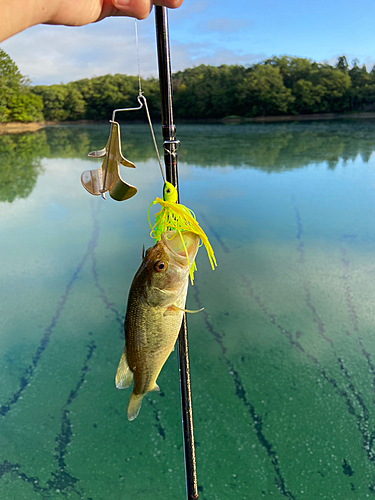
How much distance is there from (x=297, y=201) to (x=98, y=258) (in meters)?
4.05

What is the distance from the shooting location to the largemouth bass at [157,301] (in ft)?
2.39

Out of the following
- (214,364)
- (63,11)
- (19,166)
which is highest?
(63,11)

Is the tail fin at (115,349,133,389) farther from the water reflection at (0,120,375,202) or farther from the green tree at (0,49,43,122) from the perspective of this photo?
the green tree at (0,49,43,122)

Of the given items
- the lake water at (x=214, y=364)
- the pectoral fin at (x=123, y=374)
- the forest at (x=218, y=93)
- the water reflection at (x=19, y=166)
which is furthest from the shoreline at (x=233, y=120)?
the pectoral fin at (x=123, y=374)

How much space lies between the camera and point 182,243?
0.74 metres

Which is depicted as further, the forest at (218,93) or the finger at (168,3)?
the forest at (218,93)

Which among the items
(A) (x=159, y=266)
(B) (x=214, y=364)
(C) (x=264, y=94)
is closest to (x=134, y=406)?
(A) (x=159, y=266)

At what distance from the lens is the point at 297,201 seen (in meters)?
6.77

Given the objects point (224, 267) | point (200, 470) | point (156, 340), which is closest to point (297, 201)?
point (224, 267)

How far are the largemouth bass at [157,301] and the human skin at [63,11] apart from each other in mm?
394

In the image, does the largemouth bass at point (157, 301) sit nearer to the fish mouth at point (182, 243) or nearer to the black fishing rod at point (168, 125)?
the fish mouth at point (182, 243)

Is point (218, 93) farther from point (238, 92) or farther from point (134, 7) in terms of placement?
point (134, 7)

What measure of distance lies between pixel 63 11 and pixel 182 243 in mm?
431

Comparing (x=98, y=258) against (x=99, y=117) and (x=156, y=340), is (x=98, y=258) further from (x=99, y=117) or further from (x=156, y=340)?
(x=99, y=117)
